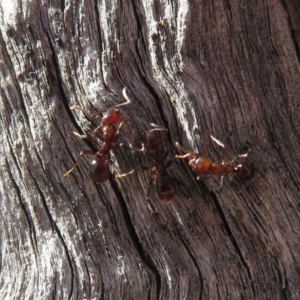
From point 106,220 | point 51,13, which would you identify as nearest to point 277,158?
point 106,220

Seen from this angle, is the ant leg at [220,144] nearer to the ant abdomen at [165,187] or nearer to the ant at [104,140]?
the ant abdomen at [165,187]

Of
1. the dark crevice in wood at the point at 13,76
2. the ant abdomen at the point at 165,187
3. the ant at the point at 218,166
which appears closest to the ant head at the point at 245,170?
the ant at the point at 218,166

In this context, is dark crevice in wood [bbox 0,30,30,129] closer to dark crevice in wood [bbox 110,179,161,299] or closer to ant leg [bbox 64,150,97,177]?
ant leg [bbox 64,150,97,177]

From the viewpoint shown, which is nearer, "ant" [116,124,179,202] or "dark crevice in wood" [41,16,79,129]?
"ant" [116,124,179,202]

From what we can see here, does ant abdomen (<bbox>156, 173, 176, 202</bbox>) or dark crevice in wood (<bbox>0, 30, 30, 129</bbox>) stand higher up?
dark crevice in wood (<bbox>0, 30, 30, 129</bbox>)

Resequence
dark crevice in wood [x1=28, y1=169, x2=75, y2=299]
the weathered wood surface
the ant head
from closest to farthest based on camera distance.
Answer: the ant head → the weathered wood surface → dark crevice in wood [x1=28, y1=169, x2=75, y2=299]

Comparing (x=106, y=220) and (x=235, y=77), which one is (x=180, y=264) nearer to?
(x=106, y=220)

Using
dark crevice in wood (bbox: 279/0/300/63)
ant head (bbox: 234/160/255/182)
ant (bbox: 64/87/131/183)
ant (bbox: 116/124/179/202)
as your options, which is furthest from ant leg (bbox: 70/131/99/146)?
dark crevice in wood (bbox: 279/0/300/63)
